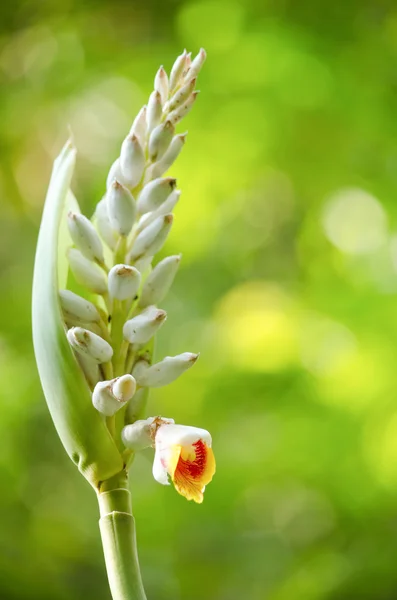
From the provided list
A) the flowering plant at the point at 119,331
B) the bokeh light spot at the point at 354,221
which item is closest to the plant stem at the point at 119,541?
the flowering plant at the point at 119,331

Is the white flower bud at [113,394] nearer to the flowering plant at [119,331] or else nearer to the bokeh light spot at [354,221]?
the flowering plant at [119,331]

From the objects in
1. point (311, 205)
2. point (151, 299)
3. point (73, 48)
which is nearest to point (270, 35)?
point (311, 205)

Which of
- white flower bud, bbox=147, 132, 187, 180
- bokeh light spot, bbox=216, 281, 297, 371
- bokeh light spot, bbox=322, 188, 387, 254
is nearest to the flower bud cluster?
white flower bud, bbox=147, 132, 187, 180

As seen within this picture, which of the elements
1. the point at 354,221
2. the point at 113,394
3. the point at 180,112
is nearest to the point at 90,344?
the point at 113,394

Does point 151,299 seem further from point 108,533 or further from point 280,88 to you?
point 280,88

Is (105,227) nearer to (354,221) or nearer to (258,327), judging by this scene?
(258,327)

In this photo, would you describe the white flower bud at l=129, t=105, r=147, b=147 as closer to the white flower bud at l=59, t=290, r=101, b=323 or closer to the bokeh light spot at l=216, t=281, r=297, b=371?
the white flower bud at l=59, t=290, r=101, b=323
